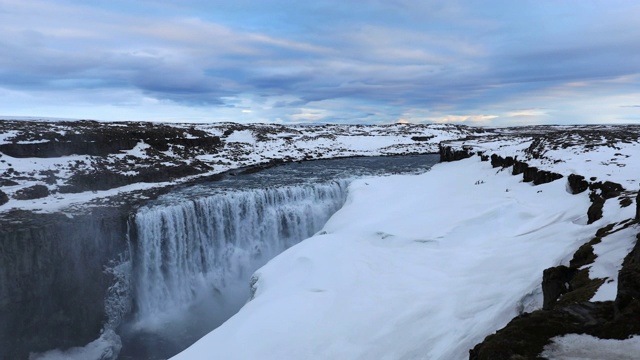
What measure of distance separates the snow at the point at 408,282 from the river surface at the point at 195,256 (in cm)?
899

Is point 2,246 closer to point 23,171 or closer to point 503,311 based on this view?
point 23,171

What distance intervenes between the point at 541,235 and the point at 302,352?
312 inches

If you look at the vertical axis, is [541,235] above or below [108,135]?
below

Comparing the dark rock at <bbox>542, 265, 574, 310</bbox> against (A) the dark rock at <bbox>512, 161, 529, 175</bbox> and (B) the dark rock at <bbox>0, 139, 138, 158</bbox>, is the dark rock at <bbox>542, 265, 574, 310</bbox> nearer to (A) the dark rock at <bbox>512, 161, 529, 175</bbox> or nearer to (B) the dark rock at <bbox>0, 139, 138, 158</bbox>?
(A) the dark rock at <bbox>512, 161, 529, 175</bbox>

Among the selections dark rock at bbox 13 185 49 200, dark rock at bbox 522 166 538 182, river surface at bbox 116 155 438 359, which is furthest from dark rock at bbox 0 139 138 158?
dark rock at bbox 522 166 538 182

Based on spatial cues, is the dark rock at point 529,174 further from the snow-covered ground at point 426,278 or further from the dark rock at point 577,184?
the dark rock at point 577,184

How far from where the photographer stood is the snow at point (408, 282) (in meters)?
8.09

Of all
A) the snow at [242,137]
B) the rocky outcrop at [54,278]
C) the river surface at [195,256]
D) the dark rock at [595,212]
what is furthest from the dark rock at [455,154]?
the snow at [242,137]

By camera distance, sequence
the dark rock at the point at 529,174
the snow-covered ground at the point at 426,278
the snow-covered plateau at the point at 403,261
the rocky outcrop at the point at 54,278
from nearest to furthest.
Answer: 1. the snow-covered plateau at the point at 403,261
2. the snow-covered ground at the point at 426,278
3. the rocky outcrop at the point at 54,278
4. the dark rock at the point at 529,174

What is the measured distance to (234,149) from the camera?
185 feet

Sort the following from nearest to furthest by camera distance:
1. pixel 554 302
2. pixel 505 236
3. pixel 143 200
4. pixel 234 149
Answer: pixel 554 302 → pixel 505 236 → pixel 143 200 → pixel 234 149

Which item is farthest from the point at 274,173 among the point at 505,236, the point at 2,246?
the point at 505,236

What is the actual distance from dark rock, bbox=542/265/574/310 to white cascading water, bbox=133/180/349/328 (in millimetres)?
19084

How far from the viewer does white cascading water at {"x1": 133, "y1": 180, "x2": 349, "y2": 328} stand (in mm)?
21828
